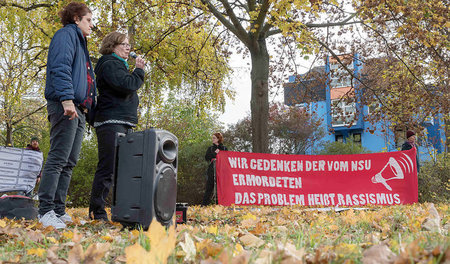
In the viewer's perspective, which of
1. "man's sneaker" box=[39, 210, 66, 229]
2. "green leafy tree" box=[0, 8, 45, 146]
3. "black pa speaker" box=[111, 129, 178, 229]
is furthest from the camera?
"green leafy tree" box=[0, 8, 45, 146]

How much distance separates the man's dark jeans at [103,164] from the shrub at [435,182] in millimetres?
9970

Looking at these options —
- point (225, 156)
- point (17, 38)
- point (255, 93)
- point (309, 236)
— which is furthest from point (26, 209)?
point (17, 38)

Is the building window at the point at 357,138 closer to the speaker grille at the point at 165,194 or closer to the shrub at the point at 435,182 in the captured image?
the shrub at the point at 435,182

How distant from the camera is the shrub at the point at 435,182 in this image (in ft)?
38.6

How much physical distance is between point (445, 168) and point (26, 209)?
12079mm

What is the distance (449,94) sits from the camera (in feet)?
42.4

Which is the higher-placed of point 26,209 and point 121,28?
point 121,28

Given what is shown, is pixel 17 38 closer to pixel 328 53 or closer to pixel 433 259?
pixel 328 53

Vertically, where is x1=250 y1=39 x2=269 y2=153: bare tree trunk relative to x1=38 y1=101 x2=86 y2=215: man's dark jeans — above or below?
above

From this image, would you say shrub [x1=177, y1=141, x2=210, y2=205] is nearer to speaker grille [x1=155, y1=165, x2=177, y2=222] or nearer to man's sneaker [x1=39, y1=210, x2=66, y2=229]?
man's sneaker [x1=39, y1=210, x2=66, y2=229]

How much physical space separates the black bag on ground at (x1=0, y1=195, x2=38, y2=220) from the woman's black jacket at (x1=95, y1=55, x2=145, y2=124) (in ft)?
5.11

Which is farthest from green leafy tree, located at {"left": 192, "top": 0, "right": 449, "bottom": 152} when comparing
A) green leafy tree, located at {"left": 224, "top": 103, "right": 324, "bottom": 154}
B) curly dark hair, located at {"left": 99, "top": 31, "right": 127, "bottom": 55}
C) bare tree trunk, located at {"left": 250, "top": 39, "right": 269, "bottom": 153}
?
green leafy tree, located at {"left": 224, "top": 103, "right": 324, "bottom": 154}

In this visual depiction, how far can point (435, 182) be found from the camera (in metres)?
12.0

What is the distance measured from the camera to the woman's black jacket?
12.8 feet
